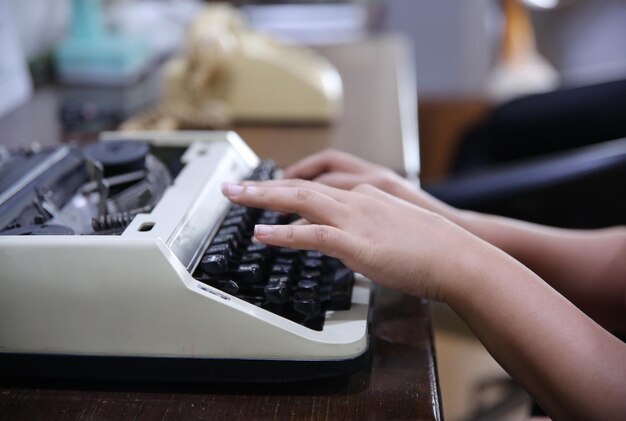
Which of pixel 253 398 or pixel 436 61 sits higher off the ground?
pixel 253 398

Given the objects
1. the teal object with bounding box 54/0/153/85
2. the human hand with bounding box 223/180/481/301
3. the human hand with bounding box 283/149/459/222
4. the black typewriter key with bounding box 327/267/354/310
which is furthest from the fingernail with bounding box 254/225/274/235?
the teal object with bounding box 54/0/153/85

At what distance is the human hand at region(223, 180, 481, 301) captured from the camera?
0.74 meters

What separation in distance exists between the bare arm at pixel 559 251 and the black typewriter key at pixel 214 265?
26 centimetres

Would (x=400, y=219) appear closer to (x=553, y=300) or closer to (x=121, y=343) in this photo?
(x=553, y=300)

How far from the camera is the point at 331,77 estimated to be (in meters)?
1.50

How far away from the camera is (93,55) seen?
1689 millimetres

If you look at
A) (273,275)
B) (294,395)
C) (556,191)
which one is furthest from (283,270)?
(556,191)

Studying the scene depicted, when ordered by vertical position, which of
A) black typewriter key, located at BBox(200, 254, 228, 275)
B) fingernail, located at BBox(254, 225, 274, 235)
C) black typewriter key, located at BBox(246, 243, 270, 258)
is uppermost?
fingernail, located at BBox(254, 225, 274, 235)

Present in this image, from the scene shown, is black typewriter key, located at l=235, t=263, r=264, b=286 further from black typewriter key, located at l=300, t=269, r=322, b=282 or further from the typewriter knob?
the typewriter knob

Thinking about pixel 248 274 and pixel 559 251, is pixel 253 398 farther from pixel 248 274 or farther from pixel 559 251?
pixel 559 251

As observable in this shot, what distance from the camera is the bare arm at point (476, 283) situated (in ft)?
2.36

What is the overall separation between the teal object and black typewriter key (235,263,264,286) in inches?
40.3

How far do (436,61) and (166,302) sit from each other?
238 cm

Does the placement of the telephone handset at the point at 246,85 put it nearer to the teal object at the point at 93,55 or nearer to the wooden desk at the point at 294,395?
the teal object at the point at 93,55
